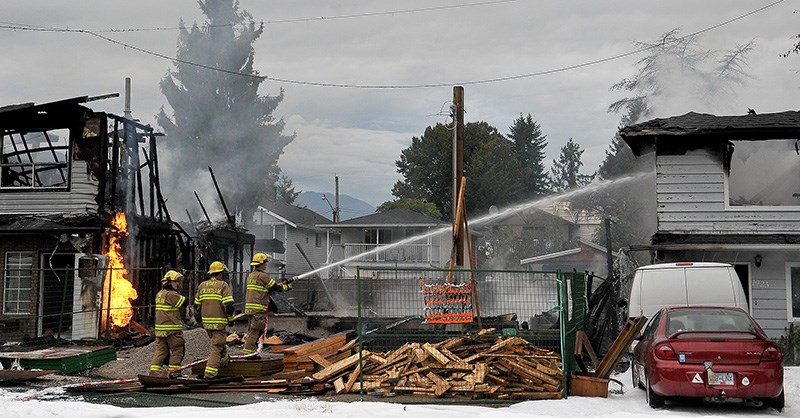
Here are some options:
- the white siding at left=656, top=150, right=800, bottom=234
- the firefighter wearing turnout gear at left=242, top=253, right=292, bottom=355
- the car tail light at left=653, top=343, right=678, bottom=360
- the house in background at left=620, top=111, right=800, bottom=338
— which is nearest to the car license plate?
the car tail light at left=653, top=343, right=678, bottom=360

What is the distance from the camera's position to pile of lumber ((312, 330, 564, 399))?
417 inches

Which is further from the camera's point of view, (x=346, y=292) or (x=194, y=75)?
(x=194, y=75)

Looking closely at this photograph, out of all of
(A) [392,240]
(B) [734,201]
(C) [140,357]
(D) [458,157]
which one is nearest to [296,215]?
(A) [392,240]

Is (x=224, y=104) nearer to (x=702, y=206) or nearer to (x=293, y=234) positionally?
(x=293, y=234)

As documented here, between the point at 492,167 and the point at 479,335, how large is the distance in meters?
48.2

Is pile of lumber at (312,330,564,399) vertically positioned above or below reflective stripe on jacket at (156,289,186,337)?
below

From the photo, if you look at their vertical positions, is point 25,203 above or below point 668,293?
above

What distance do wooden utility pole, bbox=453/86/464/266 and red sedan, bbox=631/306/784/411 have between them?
495 centimetres

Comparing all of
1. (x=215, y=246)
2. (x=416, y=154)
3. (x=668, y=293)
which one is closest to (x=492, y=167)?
(x=416, y=154)

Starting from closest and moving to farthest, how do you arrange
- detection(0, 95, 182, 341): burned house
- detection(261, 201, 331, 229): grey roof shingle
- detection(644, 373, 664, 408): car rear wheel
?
1. detection(644, 373, 664, 408): car rear wheel
2. detection(0, 95, 182, 341): burned house
3. detection(261, 201, 331, 229): grey roof shingle

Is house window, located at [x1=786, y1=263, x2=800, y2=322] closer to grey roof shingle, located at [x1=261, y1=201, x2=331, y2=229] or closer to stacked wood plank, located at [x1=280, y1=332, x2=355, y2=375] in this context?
stacked wood plank, located at [x1=280, y1=332, x2=355, y2=375]

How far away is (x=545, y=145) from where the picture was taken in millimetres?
75938

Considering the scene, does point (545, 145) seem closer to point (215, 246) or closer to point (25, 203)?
point (215, 246)

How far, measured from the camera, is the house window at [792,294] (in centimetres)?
1644
